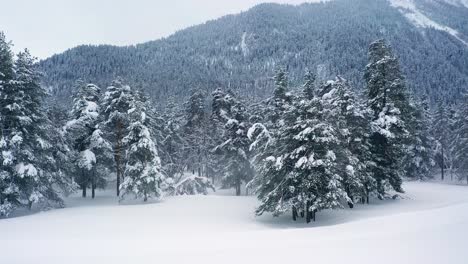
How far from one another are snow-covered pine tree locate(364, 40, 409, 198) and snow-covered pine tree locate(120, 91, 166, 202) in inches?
806

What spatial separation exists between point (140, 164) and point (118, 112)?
22.0 ft

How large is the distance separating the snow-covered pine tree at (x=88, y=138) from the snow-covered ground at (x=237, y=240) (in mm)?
11182

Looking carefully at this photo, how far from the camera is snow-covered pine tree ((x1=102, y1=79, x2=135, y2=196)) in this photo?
36.7 metres

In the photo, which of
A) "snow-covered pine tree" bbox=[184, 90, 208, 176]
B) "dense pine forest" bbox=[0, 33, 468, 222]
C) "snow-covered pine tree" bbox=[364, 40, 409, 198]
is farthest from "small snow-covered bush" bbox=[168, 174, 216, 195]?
"snow-covered pine tree" bbox=[364, 40, 409, 198]

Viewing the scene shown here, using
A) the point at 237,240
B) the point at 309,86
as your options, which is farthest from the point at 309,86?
the point at 237,240

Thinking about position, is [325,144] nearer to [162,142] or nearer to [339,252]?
[339,252]

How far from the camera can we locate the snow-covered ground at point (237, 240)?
10266 mm

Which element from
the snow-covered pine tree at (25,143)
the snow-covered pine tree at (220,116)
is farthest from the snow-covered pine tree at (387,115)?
the snow-covered pine tree at (25,143)

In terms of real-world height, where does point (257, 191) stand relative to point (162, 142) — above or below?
below

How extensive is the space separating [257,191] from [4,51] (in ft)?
77.7

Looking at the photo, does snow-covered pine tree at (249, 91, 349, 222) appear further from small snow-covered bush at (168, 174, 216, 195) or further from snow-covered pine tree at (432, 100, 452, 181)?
snow-covered pine tree at (432, 100, 452, 181)

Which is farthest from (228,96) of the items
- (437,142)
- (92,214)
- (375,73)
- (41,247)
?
(437,142)

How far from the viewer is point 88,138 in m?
37.4

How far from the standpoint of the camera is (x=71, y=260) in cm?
1144
